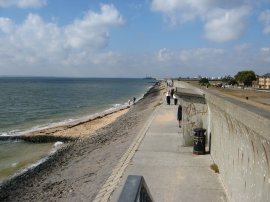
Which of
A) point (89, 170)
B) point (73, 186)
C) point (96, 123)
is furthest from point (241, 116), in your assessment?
point (96, 123)

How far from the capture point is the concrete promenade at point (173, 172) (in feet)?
29.6

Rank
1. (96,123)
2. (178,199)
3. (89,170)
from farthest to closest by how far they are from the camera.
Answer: (96,123), (89,170), (178,199)

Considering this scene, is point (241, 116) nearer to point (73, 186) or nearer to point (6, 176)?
point (73, 186)

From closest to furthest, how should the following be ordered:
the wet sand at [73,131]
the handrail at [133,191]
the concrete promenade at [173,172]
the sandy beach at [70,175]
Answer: the handrail at [133,191] → the concrete promenade at [173,172] → the sandy beach at [70,175] → the wet sand at [73,131]

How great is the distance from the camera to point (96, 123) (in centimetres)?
3509

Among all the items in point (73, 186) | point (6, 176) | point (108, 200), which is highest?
point (108, 200)

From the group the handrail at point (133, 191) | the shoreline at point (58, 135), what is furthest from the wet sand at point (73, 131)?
the handrail at point (133, 191)

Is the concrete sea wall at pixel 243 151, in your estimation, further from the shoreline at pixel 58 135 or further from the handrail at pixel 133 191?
the shoreline at pixel 58 135

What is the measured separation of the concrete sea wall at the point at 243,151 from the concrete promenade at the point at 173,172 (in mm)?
444

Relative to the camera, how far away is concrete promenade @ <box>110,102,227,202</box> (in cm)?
901

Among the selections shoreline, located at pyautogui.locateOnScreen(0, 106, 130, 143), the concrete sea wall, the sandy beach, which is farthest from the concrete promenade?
shoreline, located at pyautogui.locateOnScreen(0, 106, 130, 143)

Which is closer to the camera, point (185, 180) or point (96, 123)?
point (185, 180)

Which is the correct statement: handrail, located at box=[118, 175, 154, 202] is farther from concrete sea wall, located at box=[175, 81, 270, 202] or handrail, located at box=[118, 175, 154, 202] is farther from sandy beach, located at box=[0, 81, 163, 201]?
sandy beach, located at box=[0, 81, 163, 201]

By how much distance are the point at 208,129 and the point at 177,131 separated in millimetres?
5851
